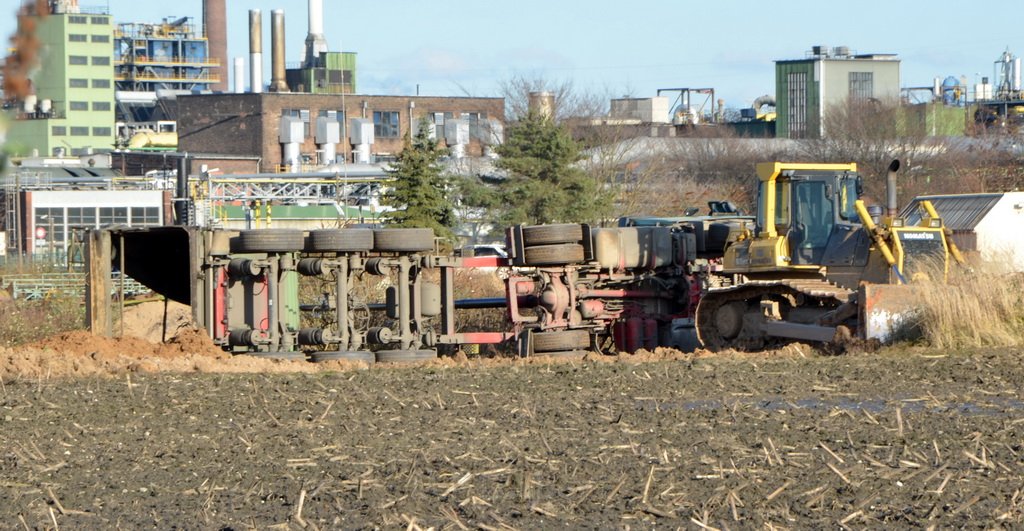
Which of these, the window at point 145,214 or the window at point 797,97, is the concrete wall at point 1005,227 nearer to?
the window at point 145,214

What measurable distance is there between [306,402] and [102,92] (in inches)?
4189

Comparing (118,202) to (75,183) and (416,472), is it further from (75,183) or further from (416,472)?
(416,472)

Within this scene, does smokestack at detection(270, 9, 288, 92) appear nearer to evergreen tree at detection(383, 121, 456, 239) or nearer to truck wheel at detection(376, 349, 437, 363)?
evergreen tree at detection(383, 121, 456, 239)

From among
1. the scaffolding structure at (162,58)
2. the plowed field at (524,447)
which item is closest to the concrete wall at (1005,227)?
the plowed field at (524,447)

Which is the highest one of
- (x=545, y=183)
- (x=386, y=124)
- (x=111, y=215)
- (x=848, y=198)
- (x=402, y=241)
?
(x=386, y=124)

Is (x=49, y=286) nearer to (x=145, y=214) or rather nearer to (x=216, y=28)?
(x=145, y=214)

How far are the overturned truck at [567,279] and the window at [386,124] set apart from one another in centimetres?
6660

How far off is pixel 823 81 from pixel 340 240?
64.9 metres

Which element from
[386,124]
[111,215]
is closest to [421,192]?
[111,215]

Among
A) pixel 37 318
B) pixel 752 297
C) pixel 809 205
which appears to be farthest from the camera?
pixel 37 318

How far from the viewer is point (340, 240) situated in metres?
18.9

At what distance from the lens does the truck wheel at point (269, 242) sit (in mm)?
18641

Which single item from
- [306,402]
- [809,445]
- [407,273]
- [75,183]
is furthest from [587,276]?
[75,183]

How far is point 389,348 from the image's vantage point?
19078mm
